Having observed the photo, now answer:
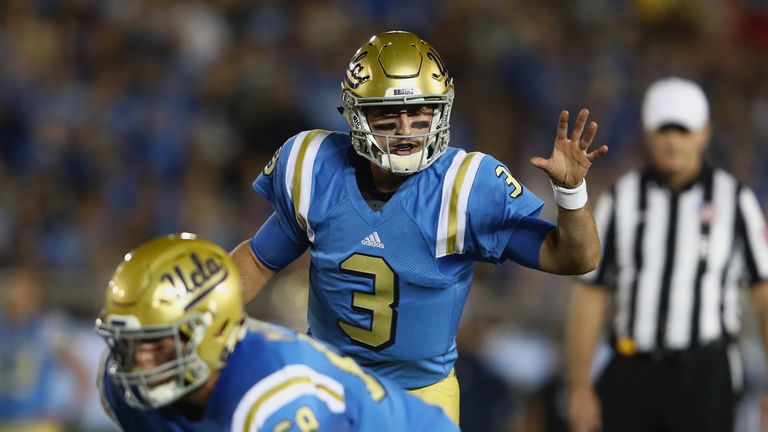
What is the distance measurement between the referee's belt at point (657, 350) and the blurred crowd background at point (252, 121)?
1954mm

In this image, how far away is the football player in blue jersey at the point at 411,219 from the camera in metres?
3.39

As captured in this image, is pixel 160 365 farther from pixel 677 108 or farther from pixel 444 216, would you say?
pixel 677 108

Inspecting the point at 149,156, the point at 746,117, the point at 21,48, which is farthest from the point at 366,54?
the point at 746,117

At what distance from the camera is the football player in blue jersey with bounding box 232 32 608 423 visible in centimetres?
339

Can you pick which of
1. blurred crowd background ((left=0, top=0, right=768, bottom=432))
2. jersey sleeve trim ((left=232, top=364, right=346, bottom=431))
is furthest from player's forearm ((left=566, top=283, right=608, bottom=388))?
jersey sleeve trim ((left=232, top=364, right=346, bottom=431))

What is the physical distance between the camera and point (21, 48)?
8.21 metres

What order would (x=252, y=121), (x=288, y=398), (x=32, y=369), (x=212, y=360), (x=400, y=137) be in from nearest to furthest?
(x=288, y=398) < (x=212, y=360) < (x=400, y=137) < (x=32, y=369) < (x=252, y=121)

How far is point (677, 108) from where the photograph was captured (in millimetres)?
4895

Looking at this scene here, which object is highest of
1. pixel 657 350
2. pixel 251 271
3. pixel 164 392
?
pixel 164 392

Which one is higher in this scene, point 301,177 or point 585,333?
point 301,177

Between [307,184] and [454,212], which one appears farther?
[307,184]

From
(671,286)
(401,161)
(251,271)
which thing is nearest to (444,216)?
(401,161)

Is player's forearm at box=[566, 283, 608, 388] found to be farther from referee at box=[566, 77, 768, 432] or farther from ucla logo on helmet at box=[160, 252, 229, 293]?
ucla logo on helmet at box=[160, 252, 229, 293]

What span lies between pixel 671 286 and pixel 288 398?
2570 mm
